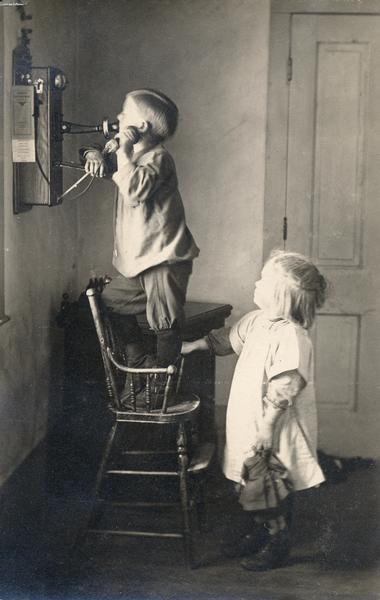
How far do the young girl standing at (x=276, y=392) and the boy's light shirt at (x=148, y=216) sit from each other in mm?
276

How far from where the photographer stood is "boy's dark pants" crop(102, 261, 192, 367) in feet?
7.51

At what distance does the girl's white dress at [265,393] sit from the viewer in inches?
90.7

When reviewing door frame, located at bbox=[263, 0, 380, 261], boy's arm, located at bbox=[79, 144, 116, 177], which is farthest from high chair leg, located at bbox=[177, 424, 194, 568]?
boy's arm, located at bbox=[79, 144, 116, 177]

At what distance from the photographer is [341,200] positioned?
8.09 feet

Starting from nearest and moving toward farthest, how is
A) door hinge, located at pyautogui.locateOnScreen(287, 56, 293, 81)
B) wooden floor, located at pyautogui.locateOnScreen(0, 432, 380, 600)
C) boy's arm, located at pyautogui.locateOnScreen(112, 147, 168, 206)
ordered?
boy's arm, located at pyautogui.locateOnScreen(112, 147, 168, 206) → wooden floor, located at pyautogui.locateOnScreen(0, 432, 380, 600) → door hinge, located at pyautogui.locateOnScreen(287, 56, 293, 81)

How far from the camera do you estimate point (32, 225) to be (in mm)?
2494

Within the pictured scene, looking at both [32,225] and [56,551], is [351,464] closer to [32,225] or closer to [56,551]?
[56,551]

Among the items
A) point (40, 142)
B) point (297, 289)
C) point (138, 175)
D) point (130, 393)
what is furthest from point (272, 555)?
point (40, 142)

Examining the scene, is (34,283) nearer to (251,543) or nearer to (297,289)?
(297,289)

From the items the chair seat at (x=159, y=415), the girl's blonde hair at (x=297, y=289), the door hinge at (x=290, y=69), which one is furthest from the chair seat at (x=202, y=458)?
the door hinge at (x=290, y=69)

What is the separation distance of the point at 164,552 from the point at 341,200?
121cm

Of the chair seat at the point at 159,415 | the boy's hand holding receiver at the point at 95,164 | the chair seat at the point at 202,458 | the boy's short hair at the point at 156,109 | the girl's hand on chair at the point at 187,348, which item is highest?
the boy's short hair at the point at 156,109

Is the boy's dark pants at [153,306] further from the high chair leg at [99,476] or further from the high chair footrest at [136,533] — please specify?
the high chair footrest at [136,533]

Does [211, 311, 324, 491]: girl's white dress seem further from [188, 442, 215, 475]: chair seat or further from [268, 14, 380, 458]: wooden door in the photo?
[268, 14, 380, 458]: wooden door
